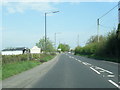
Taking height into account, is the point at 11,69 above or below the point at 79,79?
above

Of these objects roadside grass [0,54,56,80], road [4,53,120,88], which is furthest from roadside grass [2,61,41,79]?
road [4,53,120,88]

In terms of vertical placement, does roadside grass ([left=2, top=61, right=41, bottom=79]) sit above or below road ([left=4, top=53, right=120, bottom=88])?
above

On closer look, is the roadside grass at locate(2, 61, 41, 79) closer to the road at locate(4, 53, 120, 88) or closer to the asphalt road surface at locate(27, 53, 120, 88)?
the road at locate(4, 53, 120, 88)

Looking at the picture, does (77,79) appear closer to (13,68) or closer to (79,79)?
(79,79)

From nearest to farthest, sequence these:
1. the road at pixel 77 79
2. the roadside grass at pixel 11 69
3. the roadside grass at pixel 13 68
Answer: the road at pixel 77 79, the roadside grass at pixel 11 69, the roadside grass at pixel 13 68

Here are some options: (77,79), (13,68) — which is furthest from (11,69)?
(77,79)

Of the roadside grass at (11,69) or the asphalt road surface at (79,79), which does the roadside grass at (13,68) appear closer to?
the roadside grass at (11,69)

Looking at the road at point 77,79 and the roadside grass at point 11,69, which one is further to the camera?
the roadside grass at point 11,69

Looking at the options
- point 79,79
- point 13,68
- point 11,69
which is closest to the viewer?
point 79,79

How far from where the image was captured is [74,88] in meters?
11.6

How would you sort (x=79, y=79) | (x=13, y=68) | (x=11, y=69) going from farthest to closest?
(x=13, y=68), (x=11, y=69), (x=79, y=79)

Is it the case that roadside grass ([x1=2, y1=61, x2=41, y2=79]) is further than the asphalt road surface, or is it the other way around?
roadside grass ([x1=2, y1=61, x2=41, y2=79])

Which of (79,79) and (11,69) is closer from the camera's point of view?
(79,79)

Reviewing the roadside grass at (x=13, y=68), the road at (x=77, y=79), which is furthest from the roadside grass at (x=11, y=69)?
the road at (x=77, y=79)
